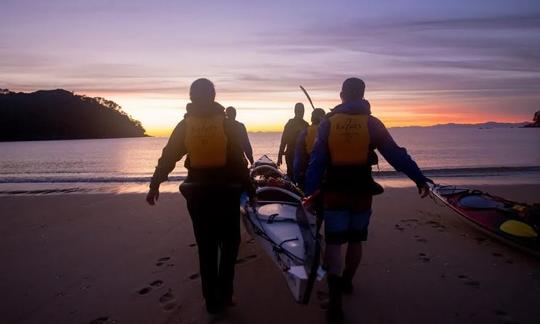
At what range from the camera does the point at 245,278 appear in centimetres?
462

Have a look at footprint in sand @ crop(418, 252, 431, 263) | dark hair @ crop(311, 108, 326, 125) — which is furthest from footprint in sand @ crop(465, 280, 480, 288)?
dark hair @ crop(311, 108, 326, 125)

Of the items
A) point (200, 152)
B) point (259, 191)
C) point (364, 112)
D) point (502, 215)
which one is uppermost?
point (364, 112)

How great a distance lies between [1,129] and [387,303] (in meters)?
121

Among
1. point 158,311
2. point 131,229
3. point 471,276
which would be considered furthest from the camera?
point 131,229

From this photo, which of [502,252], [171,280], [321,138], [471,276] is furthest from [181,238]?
[502,252]

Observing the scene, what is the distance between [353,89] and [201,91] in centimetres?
133

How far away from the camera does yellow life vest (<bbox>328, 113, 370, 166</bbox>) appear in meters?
3.40

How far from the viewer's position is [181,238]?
21.0 ft

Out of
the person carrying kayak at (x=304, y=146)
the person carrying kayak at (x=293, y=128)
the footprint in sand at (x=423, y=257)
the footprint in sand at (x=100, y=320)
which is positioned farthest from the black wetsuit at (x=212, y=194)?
→ the person carrying kayak at (x=293, y=128)

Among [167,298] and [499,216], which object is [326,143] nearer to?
[167,298]

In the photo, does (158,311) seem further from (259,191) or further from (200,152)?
(259,191)

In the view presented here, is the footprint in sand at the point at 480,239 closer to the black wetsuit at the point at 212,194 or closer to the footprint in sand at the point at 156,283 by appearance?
the black wetsuit at the point at 212,194

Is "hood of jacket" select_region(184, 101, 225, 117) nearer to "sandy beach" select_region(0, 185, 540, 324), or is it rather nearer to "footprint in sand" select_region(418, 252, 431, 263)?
"sandy beach" select_region(0, 185, 540, 324)

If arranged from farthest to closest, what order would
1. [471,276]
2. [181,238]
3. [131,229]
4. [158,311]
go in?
[131,229] < [181,238] < [471,276] < [158,311]
